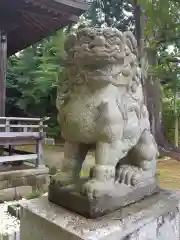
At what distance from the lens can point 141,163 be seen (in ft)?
3.88

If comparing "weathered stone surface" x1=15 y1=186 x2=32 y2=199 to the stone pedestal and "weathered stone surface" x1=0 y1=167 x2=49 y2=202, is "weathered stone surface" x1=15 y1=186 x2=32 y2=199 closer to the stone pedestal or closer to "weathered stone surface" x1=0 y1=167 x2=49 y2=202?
"weathered stone surface" x1=0 y1=167 x2=49 y2=202

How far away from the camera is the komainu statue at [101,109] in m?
0.96

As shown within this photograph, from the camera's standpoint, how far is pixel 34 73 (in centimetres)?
816

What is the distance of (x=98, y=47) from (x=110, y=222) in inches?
26.9

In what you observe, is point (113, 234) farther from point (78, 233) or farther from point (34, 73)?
point (34, 73)

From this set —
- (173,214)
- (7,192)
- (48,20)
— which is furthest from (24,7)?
(173,214)

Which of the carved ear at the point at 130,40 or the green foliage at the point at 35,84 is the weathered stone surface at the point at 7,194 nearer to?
the carved ear at the point at 130,40

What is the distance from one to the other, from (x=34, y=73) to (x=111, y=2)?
3337 mm

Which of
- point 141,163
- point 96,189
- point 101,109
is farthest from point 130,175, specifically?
point 101,109

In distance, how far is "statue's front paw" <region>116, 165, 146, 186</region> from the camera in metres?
1.11

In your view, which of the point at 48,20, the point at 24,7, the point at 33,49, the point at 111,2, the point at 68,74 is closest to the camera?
the point at 68,74

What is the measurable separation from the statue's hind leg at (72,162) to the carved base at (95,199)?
42mm

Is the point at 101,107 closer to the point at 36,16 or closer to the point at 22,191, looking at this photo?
the point at 22,191

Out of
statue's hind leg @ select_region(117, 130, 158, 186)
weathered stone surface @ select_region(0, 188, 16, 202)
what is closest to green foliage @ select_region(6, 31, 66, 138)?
weathered stone surface @ select_region(0, 188, 16, 202)
